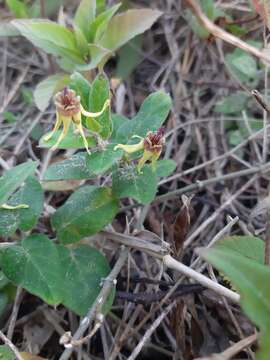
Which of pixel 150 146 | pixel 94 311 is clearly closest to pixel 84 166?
pixel 150 146

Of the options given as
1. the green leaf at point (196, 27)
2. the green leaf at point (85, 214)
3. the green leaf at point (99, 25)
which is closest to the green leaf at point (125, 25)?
the green leaf at point (99, 25)

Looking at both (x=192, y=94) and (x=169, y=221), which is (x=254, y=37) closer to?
(x=192, y=94)

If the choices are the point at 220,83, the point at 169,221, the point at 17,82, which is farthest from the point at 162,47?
the point at 169,221

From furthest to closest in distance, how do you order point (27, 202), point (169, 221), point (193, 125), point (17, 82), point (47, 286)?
point (17, 82), point (193, 125), point (169, 221), point (27, 202), point (47, 286)

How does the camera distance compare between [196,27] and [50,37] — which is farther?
[196,27]

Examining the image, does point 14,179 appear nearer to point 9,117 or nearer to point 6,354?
point 6,354

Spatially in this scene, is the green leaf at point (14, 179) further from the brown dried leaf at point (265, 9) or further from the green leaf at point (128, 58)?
the green leaf at point (128, 58)
